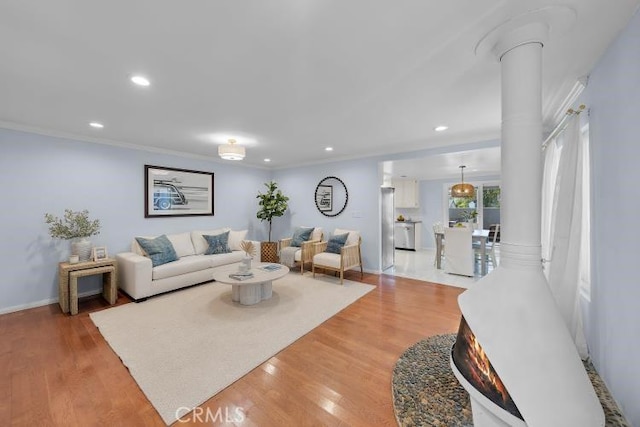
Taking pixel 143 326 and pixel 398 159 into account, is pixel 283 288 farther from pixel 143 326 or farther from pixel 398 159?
pixel 398 159

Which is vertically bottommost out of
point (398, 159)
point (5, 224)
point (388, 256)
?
point (388, 256)

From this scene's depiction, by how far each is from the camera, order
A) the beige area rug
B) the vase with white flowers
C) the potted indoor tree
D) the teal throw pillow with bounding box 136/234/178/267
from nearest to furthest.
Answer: the beige area rug, the vase with white flowers, the teal throw pillow with bounding box 136/234/178/267, the potted indoor tree

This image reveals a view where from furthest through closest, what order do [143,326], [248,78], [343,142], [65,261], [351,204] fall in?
[351,204], [343,142], [65,261], [143,326], [248,78]

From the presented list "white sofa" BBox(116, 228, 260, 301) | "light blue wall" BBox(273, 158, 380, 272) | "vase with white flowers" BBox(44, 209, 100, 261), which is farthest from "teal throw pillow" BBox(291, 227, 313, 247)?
"vase with white flowers" BBox(44, 209, 100, 261)

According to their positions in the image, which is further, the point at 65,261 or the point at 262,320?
the point at 65,261

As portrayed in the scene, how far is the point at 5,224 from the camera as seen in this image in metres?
2.99

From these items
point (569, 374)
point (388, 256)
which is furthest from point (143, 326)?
point (388, 256)

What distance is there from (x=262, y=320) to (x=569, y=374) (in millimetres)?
2484

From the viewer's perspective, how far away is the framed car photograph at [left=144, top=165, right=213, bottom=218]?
4195 mm

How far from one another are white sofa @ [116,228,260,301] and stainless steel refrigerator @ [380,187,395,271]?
277 cm

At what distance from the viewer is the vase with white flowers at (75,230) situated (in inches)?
126

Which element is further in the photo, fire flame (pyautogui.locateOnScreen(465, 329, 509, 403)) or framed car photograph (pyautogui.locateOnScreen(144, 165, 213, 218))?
framed car photograph (pyautogui.locateOnScreen(144, 165, 213, 218))

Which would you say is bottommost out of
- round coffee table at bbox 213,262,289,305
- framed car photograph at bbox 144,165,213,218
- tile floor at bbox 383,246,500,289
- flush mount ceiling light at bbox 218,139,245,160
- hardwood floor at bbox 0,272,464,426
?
hardwood floor at bbox 0,272,464,426

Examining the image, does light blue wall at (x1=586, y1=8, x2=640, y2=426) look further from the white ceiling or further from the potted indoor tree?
the potted indoor tree
